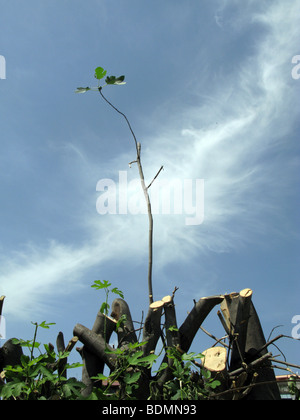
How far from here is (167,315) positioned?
347cm

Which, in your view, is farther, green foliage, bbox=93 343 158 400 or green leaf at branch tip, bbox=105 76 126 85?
green leaf at branch tip, bbox=105 76 126 85

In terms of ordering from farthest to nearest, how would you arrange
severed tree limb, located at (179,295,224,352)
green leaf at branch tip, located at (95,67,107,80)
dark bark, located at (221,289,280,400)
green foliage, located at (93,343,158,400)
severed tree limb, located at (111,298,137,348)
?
1. green leaf at branch tip, located at (95,67,107,80)
2. severed tree limb, located at (111,298,137,348)
3. severed tree limb, located at (179,295,224,352)
4. dark bark, located at (221,289,280,400)
5. green foliage, located at (93,343,158,400)

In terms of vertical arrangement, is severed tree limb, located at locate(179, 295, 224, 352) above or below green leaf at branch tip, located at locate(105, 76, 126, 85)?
below

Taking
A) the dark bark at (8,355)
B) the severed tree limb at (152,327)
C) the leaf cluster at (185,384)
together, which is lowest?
the leaf cluster at (185,384)

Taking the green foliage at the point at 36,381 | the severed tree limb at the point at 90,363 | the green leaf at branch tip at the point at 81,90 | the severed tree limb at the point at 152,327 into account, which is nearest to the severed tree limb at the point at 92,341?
the severed tree limb at the point at 90,363

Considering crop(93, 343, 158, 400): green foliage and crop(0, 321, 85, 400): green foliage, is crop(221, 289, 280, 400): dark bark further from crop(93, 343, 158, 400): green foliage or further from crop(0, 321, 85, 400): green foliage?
crop(0, 321, 85, 400): green foliage

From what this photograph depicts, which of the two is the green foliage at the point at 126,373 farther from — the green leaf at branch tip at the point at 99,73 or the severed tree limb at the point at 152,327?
the green leaf at branch tip at the point at 99,73

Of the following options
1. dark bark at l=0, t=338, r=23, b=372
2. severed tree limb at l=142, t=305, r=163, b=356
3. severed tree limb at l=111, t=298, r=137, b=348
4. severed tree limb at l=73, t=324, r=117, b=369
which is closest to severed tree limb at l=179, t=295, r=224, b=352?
severed tree limb at l=142, t=305, r=163, b=356

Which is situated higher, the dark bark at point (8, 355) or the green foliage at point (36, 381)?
the dark bark at point (8, 355)

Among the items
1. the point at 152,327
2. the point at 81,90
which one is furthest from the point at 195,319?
the point at 81,90

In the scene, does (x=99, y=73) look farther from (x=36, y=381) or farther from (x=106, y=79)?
(x=36, y=381)

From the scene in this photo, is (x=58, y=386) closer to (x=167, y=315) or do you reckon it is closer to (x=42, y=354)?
(x=42, y=354)

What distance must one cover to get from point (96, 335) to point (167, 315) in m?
0.74

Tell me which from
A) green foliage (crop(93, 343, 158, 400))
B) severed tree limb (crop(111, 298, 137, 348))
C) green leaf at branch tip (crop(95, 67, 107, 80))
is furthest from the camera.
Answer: green leaf at branch tip (crop(95, 67, 107, 80))
